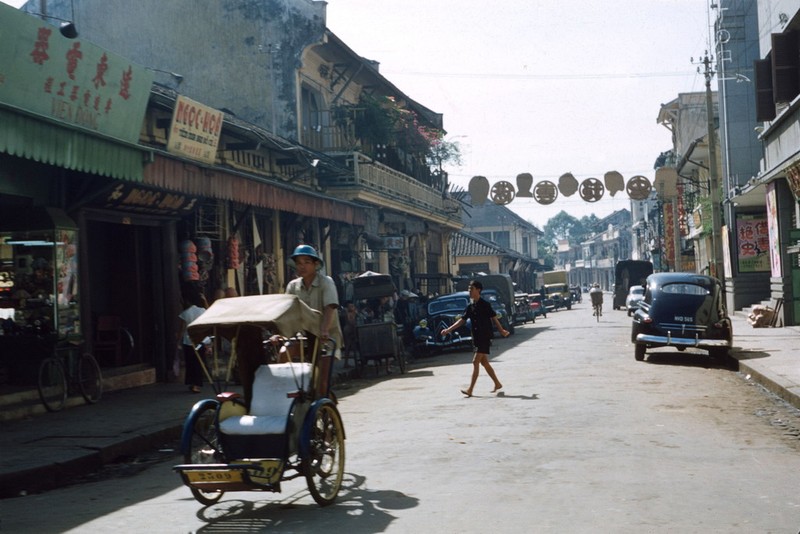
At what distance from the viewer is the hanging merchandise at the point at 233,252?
2134 centimetres

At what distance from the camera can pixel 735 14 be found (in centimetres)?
3841

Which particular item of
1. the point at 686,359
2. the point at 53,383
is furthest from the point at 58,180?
the point at 686,359

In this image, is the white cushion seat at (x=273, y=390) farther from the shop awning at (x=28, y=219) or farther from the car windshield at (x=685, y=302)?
the car windshield at (x=685, y=302)

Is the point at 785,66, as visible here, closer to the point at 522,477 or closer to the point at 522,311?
the point at 522,477

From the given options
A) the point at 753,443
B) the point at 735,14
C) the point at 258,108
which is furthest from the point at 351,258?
the point at 753,443

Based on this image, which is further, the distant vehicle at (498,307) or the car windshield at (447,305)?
the distant vehicle at (498,307)

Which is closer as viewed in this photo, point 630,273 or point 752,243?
point 752,243

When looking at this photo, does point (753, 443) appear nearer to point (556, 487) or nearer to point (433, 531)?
point (556, 487)

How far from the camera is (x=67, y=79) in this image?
13648mm

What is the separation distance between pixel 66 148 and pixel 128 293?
19.3 ft

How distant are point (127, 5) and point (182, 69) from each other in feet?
8.29

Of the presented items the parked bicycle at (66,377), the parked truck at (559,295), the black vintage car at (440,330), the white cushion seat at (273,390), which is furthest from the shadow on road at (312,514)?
the parked truck at (559,295)

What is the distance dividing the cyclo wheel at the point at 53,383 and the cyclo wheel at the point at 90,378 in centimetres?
44

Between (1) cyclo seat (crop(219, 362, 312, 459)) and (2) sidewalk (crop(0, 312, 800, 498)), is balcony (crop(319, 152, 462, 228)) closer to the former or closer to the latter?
(2) sidewalk (crop(0, 312, 800, 498))
